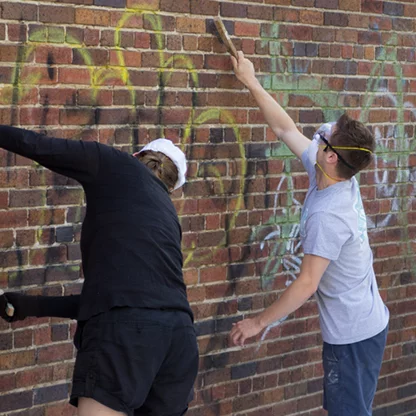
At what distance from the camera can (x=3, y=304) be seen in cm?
414

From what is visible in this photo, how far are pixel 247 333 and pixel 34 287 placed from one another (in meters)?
1.09

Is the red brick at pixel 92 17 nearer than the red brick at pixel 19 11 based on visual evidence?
No

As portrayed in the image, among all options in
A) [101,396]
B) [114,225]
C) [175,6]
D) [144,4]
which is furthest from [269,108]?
[101,396]

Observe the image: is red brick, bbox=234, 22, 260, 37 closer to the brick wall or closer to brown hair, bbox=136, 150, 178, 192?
the brick wall

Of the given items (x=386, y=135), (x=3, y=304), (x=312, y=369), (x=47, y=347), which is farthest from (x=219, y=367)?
(x=386, y=135)

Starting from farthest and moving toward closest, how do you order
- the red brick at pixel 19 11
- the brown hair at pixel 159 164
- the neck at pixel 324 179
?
the neck at pixel 324 179
the red brick at pixel 19 11
the brown hair at pixel 159 164

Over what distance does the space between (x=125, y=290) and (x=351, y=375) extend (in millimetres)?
1494

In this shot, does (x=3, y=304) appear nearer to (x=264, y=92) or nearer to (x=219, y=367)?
(x=219, y=367)

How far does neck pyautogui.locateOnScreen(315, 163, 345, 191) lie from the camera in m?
4.37

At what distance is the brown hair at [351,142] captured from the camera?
429 centimetres

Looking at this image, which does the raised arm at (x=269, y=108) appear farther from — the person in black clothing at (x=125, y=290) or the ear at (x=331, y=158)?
the person in black clothing at (x=125, y=290)

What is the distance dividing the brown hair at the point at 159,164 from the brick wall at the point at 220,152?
71 centimetres

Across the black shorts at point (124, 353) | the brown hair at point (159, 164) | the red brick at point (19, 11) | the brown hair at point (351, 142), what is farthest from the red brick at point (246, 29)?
the black shorts at point (124, 353)

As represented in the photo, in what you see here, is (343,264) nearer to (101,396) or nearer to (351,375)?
(351,375)
